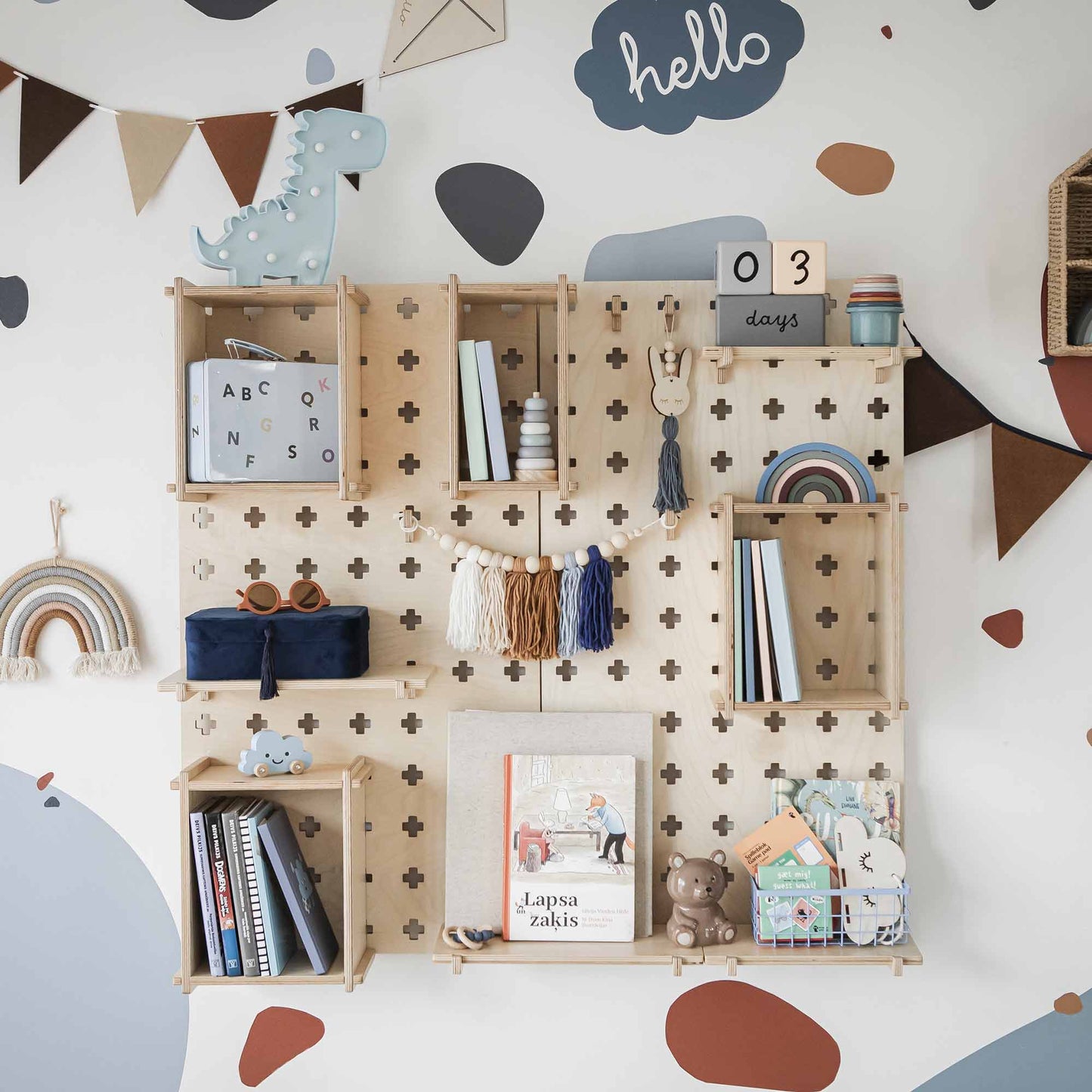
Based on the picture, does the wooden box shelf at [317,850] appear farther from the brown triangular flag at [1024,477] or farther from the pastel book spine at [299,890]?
the brown triangular flag at [1024,477]

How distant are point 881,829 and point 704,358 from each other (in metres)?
0.87

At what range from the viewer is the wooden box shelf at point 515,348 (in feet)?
4.81

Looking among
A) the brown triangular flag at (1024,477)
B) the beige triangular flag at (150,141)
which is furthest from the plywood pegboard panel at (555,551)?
the beige triangular flag at (150,141)

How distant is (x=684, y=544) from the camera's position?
1624 millimetres

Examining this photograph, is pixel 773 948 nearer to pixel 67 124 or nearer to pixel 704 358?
pixel 704 358

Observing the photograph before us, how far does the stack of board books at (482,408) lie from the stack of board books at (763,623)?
41 cm

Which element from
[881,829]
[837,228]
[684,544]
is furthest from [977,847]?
[837,228]

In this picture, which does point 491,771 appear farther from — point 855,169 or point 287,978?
point 855,169

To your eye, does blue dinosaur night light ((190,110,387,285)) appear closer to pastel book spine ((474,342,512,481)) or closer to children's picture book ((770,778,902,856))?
pastel book spine ((474,342,512,481))

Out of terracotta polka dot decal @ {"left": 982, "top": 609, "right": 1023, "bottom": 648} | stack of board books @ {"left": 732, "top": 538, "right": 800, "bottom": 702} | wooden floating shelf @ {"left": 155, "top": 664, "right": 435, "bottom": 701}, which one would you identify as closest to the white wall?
terracotta polka dot decal @ {"left": 982, "top": 609, "right": 1023, "bottom": 648}

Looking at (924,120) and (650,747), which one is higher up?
(924,120)

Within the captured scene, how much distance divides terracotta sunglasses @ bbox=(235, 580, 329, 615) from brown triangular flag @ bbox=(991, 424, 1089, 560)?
1.22 m

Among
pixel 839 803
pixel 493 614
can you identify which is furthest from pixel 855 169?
pixel 839 803

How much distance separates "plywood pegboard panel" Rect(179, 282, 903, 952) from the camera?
1610 millimetres
